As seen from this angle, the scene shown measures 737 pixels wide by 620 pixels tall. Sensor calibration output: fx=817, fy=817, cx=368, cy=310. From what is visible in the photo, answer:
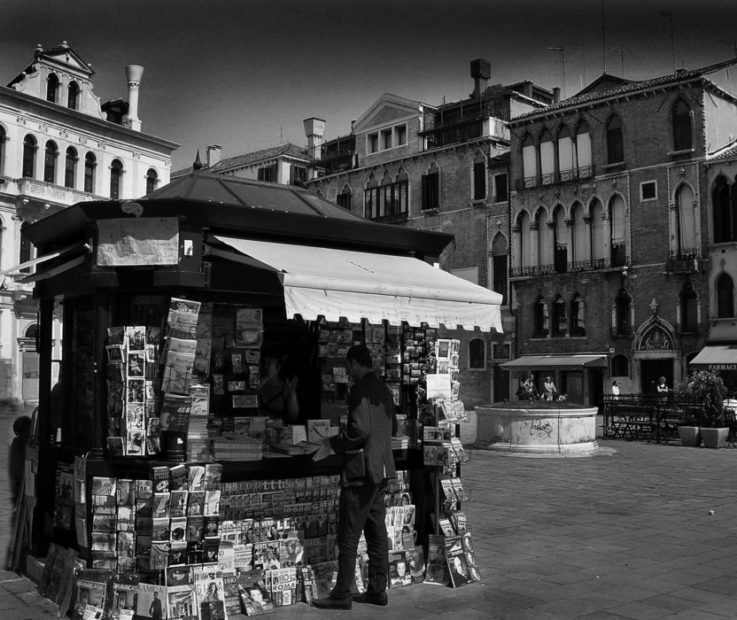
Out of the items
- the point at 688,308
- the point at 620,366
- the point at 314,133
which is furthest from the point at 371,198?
the point at 688,308

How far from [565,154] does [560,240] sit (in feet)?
13.1

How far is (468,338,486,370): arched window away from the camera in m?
40.6

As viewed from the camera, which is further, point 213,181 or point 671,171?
point 671,171

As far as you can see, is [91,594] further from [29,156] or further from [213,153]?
[213,153]

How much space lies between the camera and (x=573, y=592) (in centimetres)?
623

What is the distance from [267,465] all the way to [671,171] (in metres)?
32.0

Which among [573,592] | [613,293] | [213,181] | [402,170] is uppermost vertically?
[402,170]

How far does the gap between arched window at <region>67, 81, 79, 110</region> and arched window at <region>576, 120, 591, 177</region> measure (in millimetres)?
24735

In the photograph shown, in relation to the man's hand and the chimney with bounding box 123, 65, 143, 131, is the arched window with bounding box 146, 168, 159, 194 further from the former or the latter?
the man's hand

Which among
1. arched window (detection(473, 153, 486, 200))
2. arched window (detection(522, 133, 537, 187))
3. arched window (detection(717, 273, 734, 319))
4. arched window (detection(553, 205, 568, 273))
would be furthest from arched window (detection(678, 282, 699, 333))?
arched window (detection(473, 153, 486, 200))

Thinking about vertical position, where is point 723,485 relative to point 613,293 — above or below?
below

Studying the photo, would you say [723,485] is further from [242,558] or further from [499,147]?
[499,147]

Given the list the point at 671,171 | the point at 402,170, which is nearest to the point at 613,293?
the point at 671,171

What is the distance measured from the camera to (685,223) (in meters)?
33.8
